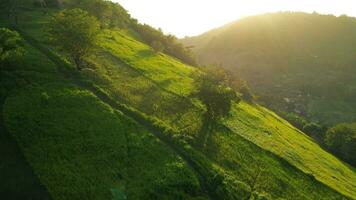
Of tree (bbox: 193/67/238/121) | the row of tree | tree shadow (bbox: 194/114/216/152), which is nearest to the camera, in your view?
tree shadow (bbox: 194/114/216/152)

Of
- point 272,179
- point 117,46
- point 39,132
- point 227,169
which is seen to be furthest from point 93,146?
point 117,46

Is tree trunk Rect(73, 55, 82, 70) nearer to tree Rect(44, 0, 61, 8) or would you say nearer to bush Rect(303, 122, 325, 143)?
tree Rect(44, 0, 61, 8)

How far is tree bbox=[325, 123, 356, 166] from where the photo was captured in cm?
11400

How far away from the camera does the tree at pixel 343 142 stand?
374 feet

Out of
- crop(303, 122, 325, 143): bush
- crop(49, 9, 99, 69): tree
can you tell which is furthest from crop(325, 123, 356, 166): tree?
crop(49, 9, 99, 69): tree

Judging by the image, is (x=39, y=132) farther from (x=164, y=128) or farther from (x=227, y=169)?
(x=227, y=169)

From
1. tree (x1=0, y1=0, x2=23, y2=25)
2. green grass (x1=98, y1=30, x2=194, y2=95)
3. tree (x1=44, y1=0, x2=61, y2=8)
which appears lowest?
green grass (x1=98, y1=30, x2=194, y2=95)

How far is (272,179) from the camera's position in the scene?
69.6 metres

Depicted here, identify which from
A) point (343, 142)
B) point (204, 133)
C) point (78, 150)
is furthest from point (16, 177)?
point (343, 142)

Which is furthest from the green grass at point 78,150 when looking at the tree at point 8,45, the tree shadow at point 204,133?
the tree shadow at point 204,133

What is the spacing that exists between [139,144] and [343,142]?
7912cm

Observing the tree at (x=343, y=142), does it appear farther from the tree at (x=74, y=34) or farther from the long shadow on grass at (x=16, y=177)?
the long shadow on grass at (x=16, y=177)

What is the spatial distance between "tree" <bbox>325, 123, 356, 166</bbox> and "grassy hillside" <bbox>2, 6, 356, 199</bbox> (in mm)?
16300

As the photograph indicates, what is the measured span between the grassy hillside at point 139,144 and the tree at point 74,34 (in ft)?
14.9
